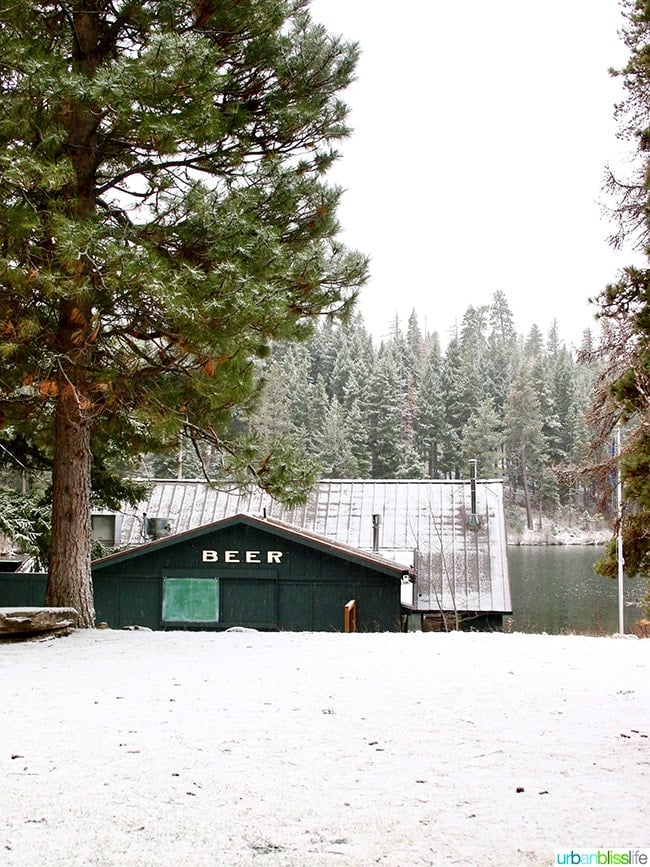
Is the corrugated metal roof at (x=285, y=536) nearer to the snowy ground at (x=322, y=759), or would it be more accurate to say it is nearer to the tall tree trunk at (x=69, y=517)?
the tall tree trunk at (x=69, y=517)

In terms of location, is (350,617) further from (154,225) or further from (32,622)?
(154,225)

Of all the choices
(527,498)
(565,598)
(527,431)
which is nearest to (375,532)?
(565,598)

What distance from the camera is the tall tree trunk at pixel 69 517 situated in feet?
30.4

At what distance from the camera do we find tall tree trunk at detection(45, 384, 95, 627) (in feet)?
30.4

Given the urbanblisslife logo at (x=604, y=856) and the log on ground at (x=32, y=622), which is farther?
the log on ground at (x=32, y=622)

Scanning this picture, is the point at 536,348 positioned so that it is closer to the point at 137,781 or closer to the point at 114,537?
the point at 114,537

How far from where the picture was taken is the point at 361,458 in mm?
59031

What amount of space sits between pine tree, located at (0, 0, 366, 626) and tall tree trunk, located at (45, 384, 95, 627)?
0.7 inches

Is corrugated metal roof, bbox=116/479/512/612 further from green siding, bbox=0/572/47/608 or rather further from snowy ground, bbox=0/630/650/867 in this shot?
snowy ground, bbox=0/630/650/867

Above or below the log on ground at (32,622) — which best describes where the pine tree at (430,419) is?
above

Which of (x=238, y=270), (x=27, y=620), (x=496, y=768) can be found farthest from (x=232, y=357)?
(x=496, y=768)

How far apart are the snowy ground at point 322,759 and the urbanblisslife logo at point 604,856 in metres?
0.05

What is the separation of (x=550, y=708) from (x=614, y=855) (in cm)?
216

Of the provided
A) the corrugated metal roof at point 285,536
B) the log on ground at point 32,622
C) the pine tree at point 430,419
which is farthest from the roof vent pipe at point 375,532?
the pine tree at point 430,419
